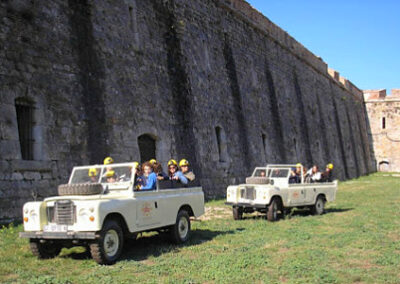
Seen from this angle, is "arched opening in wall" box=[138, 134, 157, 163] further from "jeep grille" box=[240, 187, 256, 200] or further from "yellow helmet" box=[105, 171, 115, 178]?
"yellow helmet" box=[105, 171, 115, 178]

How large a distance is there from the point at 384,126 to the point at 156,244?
4597cm

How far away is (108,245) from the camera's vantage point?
650 centimetres

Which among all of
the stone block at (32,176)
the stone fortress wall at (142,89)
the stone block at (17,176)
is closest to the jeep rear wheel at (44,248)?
the stone fortress wall at (142,89)

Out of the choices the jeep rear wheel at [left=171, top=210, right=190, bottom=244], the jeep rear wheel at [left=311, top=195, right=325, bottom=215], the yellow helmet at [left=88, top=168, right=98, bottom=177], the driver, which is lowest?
the jeep rear wheel at [left=311, top=195, right=325, bottom=215]

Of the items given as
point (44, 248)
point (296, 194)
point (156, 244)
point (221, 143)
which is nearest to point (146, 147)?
point (221, 143)

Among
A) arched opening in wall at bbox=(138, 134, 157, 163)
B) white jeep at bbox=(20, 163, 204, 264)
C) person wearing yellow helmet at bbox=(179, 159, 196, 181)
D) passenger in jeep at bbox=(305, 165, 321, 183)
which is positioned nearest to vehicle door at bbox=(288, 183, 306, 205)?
passenger in jeep at bbox=(305, 165, 321, 183)

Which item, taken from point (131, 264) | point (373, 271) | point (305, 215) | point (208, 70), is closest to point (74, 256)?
point (131, 264)

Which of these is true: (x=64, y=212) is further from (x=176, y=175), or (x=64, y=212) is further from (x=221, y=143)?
(x=221, y=143)

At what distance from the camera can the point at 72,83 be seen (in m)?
11.7

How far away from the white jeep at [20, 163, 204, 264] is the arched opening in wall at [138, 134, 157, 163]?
5941 millimetres

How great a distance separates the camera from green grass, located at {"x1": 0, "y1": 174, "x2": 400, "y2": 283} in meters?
5.73

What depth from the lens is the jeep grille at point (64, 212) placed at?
20.9 ft

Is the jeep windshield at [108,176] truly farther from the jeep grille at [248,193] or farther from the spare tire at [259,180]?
the spare tire at [259,180]

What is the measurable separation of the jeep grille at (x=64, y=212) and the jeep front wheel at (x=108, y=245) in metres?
0.48
